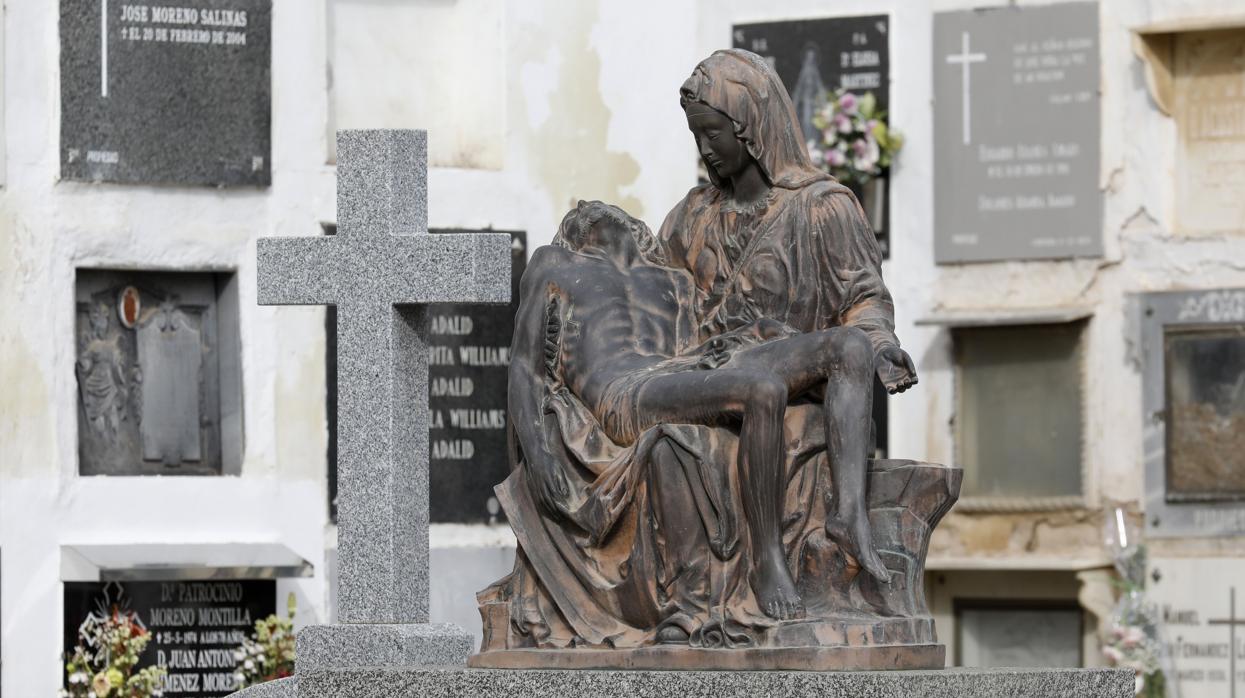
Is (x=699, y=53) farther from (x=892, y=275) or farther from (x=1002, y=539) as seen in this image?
(x=1002, y=539)

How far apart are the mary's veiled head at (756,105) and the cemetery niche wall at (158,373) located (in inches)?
257

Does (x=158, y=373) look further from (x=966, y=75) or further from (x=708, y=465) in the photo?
(x=708, y=465)

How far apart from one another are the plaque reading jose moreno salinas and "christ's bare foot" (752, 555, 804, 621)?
24.2ft

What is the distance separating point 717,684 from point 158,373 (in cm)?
764

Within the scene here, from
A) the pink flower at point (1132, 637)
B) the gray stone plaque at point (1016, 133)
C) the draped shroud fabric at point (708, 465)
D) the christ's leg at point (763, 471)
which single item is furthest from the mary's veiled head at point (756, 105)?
the gray stone plaque at point (1016, 133)

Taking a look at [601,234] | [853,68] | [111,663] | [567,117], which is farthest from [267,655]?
[601,234]

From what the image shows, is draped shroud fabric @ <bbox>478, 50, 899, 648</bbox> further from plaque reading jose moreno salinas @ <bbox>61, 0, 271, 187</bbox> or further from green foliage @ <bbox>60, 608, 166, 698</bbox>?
plaque reading jose moreno salinas @ <bbox>61, 0, 271, 187</bbox>

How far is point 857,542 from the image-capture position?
8852mm

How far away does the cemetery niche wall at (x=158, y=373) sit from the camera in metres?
15.4

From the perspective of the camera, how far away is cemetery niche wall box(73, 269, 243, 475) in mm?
15406

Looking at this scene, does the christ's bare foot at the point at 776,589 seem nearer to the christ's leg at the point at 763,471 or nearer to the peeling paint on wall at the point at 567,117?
the christ's leg at the point at 763,471

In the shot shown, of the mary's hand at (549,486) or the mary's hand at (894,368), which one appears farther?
the mary's hand at (549,486)

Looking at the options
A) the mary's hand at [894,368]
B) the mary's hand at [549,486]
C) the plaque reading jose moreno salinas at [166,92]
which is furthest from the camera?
the plaque reading jose moreno salinas at [166,92]

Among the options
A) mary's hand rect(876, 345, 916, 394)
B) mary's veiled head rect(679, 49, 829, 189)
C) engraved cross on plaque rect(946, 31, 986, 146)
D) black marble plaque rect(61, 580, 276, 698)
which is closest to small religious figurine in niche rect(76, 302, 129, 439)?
black marble plaque rect(61, 580, 276, 698)
